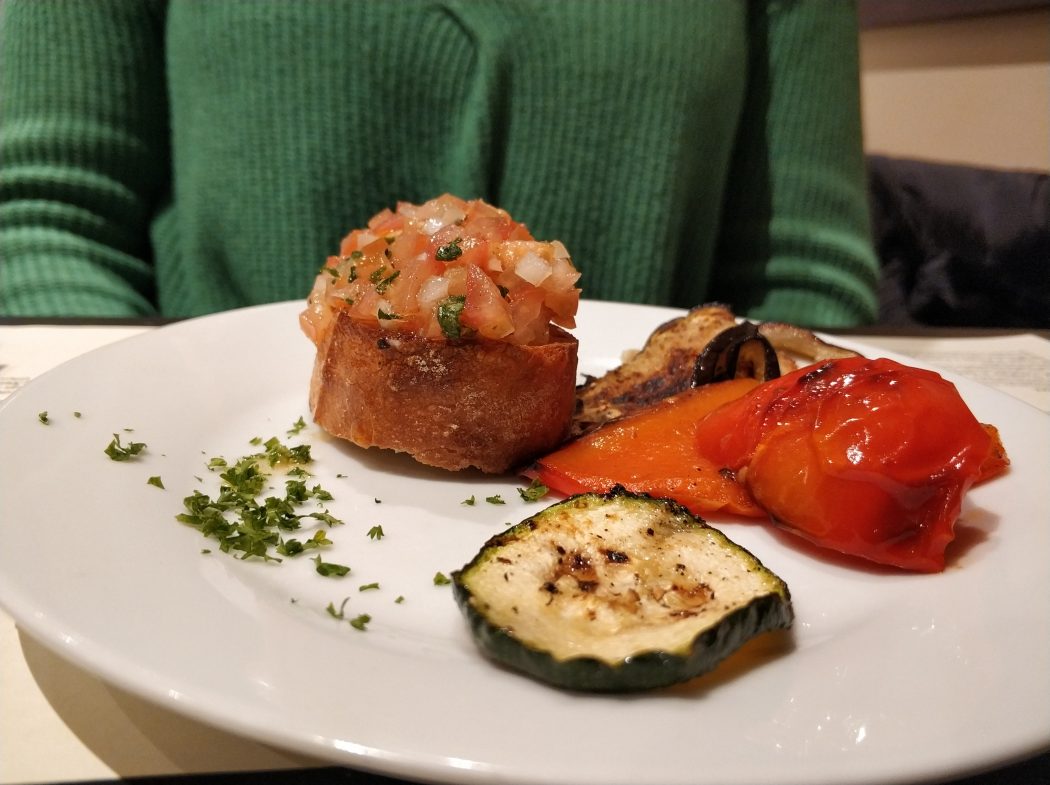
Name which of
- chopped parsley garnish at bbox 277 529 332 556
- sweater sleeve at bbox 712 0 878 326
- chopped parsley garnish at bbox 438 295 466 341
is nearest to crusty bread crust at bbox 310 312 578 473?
chopped parsley garnish at bbox 438 295 466 341

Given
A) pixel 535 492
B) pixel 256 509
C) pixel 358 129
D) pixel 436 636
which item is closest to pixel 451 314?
pixel 535 492

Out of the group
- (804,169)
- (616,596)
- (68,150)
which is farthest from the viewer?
(804,169)

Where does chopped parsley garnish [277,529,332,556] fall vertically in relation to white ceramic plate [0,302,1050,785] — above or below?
below

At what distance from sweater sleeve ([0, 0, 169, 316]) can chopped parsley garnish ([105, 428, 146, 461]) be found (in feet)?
5.82

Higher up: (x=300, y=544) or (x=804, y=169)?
(x=804, y=169)

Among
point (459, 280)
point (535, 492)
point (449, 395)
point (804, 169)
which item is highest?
point (459, 280)

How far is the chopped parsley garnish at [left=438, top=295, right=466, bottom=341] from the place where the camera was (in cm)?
158

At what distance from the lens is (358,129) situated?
3.00 metres

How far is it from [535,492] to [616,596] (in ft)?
1.82

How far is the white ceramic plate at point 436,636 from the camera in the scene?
80 cm

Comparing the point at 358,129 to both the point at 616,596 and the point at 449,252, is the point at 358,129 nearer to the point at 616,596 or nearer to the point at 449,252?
the point at 449,252

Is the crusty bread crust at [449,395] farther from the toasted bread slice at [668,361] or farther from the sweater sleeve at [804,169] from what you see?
the sweater sleeve at [804,169]

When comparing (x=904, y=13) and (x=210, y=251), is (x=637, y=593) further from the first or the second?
(x=904, y=13)

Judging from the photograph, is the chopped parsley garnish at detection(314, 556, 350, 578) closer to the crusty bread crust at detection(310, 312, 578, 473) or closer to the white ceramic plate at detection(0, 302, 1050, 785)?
the white ceramic plate at detection(0, 302, 1050, 785)
